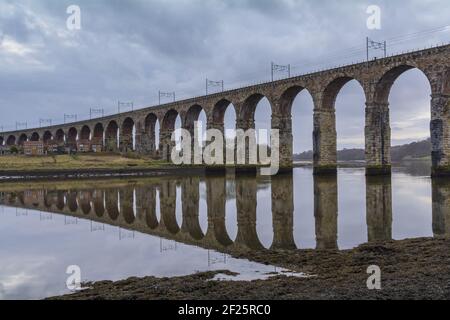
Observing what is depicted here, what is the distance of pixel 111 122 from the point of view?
338ft

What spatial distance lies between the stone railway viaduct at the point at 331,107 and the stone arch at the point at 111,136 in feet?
64.7

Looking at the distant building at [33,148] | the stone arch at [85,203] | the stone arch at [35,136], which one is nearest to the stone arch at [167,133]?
the distant building at [33,148]

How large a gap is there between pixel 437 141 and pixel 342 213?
2378 centimetres

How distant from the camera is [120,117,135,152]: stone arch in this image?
9722 cm

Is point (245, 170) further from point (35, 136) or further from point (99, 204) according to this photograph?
point (35, 136)

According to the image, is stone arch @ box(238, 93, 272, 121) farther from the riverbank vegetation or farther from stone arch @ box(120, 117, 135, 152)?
stone arch @ box(120, 117, 135, 152)

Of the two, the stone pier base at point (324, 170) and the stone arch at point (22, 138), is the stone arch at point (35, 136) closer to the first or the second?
the stone arch at point (22, 138)

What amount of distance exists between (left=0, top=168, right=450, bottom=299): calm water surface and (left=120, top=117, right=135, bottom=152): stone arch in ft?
228

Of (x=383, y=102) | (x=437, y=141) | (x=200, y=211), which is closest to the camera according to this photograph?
(x=200, y=211)

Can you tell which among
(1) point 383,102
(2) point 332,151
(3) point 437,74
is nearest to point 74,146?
(2) point 332,151

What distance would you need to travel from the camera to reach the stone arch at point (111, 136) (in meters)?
103

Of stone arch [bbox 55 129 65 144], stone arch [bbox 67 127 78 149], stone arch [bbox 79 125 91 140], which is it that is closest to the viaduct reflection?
stone arch [bbox 79 125 91 140]

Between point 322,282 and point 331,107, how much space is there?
4615cm

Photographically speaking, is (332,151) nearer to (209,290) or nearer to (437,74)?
(437,74)
